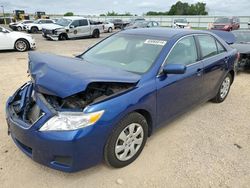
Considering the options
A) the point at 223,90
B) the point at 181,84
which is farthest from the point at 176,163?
the point at 223,90

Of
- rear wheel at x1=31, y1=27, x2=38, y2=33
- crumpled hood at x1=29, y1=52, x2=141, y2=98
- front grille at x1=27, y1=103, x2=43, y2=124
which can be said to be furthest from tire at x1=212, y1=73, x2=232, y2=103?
rear wheel at x1=31, y1=27, x2=38, y2=33

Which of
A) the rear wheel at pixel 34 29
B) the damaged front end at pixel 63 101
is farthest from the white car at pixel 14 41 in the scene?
the rear wheel at pixel 34 29

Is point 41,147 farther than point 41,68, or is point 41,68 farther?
point 41,68

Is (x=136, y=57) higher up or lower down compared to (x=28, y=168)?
higher up

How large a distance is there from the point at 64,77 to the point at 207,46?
273 cm

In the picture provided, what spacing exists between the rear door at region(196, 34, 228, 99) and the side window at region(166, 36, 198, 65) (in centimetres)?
23

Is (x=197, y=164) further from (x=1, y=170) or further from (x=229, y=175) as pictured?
(x=1, y=170)

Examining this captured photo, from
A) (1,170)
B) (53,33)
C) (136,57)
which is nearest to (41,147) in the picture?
(1,170)

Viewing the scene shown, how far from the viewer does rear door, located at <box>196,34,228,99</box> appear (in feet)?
12.8

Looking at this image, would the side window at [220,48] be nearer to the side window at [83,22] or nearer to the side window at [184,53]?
the side window at [184,53]

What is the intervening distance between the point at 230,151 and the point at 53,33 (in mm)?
15722

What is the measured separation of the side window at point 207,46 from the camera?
Answer: 3910mm

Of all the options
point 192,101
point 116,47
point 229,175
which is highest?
point 116,47

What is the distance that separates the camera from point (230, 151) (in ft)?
10.4
